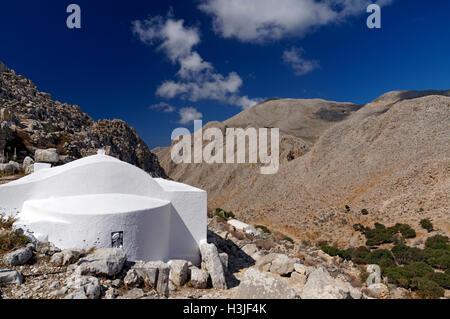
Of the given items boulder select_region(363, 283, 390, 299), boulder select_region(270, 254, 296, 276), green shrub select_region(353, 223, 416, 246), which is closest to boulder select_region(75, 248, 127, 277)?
boulder select_region(270, 254, 296, 276)

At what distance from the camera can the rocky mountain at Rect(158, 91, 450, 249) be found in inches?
885

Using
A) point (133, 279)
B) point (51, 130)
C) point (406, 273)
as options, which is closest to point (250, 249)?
point (133, 279)

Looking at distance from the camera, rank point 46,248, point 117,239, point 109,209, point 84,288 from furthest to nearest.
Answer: point 109,209, point 117,239, point 46,248, point 84,288

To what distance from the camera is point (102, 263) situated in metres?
6.07

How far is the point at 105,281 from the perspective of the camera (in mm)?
5898

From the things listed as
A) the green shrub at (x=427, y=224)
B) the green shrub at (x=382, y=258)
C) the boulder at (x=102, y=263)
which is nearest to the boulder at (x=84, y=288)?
the boulder at (x=102, y=263)

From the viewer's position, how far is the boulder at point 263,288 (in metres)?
5.68

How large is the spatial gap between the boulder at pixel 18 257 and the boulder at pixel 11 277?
0.52 m

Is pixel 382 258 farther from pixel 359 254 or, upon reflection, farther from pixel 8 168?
pixel 8 168

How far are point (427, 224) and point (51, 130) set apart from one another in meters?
28.4

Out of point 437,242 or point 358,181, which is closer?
point 437,242

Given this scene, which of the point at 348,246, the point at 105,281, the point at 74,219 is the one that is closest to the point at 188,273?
the point at 105,281
